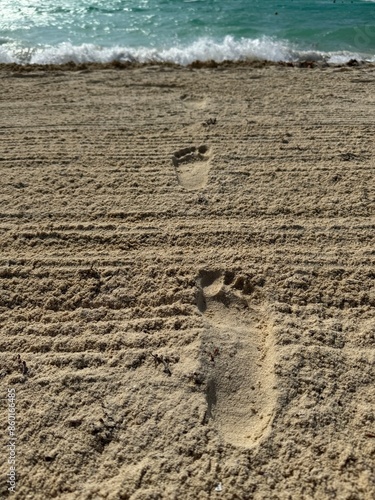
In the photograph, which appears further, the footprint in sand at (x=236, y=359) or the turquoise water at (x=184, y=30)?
the turquoise water at (x=184, y=30)

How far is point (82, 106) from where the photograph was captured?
5.42 metres

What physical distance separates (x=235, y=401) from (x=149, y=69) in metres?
5.57

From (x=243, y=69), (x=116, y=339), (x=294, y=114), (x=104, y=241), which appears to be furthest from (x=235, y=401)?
(x=243, y=69)

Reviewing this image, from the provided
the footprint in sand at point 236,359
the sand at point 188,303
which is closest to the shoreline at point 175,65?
the sand at point 188,303

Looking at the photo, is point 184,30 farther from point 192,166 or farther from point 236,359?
point 236,359

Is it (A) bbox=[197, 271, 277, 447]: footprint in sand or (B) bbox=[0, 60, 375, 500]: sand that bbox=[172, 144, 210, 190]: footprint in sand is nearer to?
(B) bbox=[0, 60, 375, 500]: sand

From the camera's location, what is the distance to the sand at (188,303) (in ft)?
7.64

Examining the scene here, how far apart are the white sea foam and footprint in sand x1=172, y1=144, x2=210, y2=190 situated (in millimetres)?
3782

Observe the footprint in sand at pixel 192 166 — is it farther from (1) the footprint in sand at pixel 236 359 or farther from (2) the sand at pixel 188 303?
(1) the footprint in sand at pixel 236 359

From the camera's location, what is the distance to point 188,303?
3.05 metres

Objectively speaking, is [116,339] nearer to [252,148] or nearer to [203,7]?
[252,148]

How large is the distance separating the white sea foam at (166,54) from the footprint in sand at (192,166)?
12.4 feet

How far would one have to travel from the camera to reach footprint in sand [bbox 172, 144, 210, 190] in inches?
163

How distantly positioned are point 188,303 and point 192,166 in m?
1.76
